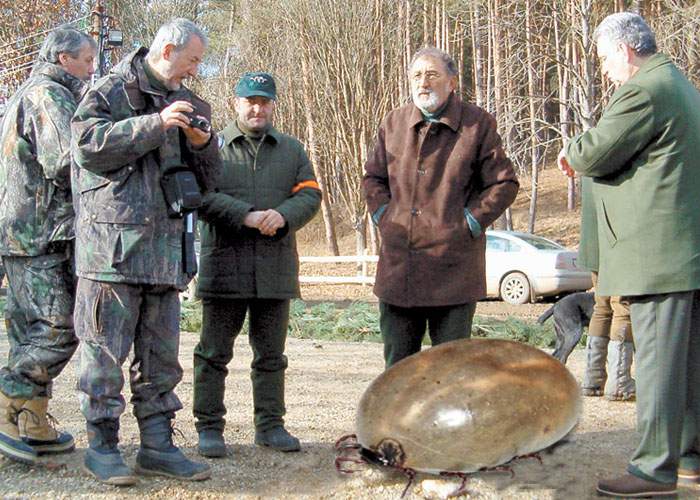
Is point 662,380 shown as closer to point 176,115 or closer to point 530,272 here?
point 176,115

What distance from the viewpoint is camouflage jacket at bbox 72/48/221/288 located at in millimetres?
3971

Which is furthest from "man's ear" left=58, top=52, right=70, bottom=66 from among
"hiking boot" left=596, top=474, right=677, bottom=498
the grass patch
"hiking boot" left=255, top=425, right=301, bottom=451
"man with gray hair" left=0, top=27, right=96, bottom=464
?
the grass patch

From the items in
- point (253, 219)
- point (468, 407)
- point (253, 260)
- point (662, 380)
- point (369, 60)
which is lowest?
point (468, 407)

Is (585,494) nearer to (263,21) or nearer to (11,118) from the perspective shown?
(11,118)

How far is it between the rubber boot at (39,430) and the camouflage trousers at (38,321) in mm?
76

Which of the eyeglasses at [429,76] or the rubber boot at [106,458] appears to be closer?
the rubber boot at [106,458]

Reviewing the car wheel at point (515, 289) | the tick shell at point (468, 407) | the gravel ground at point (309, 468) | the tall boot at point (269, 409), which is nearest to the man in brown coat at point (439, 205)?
the tick shell at point (468, 407)

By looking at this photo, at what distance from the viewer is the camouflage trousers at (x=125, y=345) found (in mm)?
4094

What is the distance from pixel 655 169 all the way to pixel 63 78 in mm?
2736

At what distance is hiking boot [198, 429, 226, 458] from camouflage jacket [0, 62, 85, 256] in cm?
119

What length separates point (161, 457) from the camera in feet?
14.0

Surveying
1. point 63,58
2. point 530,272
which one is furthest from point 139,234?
point 530,272

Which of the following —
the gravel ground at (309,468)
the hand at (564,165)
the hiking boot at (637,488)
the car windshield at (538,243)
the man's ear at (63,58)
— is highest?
the man's ear at (63,58)

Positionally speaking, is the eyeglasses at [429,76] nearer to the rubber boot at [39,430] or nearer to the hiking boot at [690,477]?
the hiking boot at [690,477]
